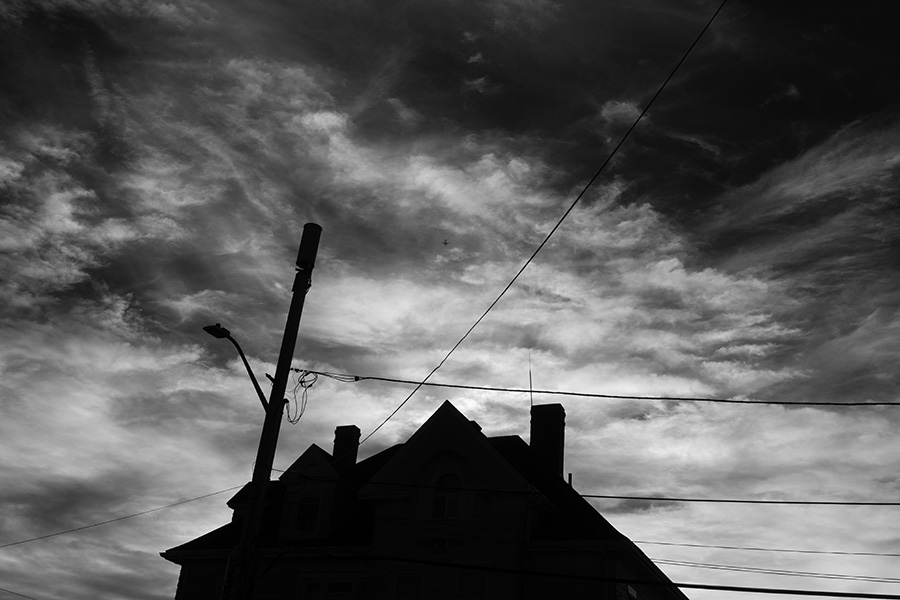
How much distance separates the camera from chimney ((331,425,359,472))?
34250 mm

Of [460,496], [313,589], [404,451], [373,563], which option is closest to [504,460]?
[460,496]

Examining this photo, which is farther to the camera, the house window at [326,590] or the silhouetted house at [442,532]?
the house window at [326,590]

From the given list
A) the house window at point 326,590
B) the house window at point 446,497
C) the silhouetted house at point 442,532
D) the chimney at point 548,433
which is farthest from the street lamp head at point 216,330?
the chimney at point 548,433

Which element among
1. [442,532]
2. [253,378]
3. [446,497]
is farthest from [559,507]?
[253,378]

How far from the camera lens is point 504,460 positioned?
26.8 m

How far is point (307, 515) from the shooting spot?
30.1 m

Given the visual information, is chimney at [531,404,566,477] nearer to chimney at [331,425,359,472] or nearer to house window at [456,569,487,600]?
house window at [456,569,487,600]

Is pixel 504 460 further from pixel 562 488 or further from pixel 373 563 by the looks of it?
pixel 373 563

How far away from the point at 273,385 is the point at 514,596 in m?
13.9

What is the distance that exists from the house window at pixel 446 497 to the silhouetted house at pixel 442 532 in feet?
0.11

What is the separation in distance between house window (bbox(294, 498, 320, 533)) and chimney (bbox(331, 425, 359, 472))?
3.72 m

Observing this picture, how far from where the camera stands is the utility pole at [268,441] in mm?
13523

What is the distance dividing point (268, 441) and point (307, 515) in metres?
16.7

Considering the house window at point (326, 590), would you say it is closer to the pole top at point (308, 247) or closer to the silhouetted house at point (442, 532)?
the silhouetted house at point (442, 532)
